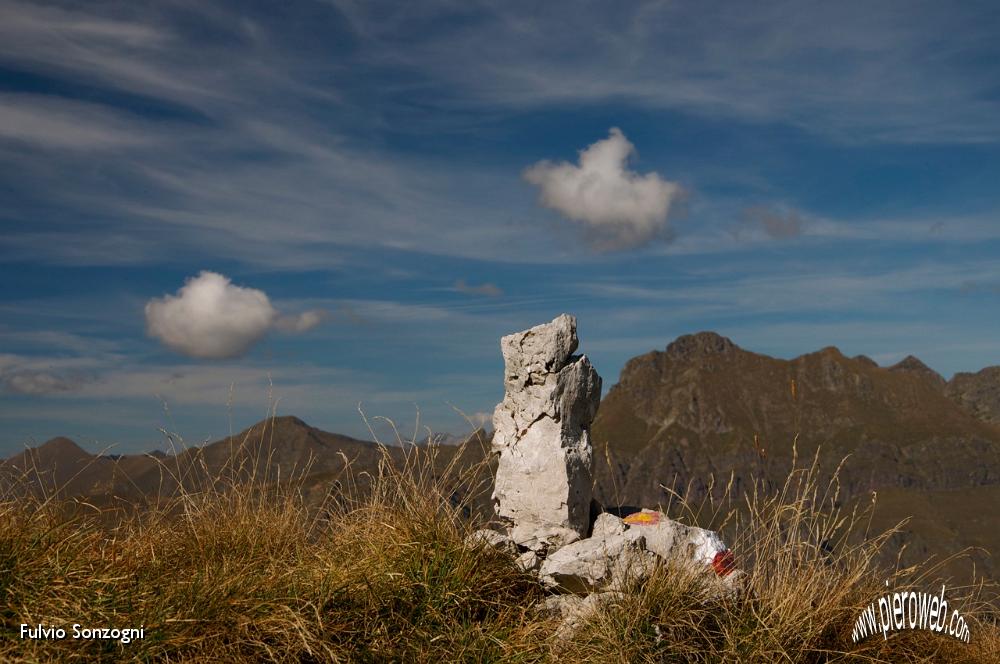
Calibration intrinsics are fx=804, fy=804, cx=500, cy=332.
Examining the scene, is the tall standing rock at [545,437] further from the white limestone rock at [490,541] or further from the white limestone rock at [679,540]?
the white limestone rock at [679,540]

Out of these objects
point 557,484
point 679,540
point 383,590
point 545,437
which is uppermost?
point 545,437

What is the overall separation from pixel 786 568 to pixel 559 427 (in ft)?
9.65

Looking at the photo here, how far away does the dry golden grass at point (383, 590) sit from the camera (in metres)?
5.95

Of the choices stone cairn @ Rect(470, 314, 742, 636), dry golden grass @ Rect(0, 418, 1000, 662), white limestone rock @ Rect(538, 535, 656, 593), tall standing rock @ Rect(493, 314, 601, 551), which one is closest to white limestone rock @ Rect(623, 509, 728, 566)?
stone cairn @ Rect(470, 314, 742, 636)

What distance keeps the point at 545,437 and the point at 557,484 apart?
58 centimetres

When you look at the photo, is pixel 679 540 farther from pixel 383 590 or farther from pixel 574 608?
pixel 383 590

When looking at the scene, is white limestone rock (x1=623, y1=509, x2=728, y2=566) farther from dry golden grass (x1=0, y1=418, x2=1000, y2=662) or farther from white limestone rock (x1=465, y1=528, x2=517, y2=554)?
white limestone rock (x1=465, y1=528, x2=517, y2=554)

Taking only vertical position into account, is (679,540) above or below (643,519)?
below

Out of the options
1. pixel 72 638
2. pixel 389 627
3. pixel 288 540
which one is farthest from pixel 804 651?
pixel 72 638

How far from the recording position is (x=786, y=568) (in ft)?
23.9

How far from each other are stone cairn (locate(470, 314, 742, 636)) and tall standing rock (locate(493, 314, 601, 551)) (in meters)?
0.01

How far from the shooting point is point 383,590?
22.2 ft

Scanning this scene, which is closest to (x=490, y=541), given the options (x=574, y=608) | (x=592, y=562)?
(x=592, y=562)

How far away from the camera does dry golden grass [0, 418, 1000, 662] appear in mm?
5947
